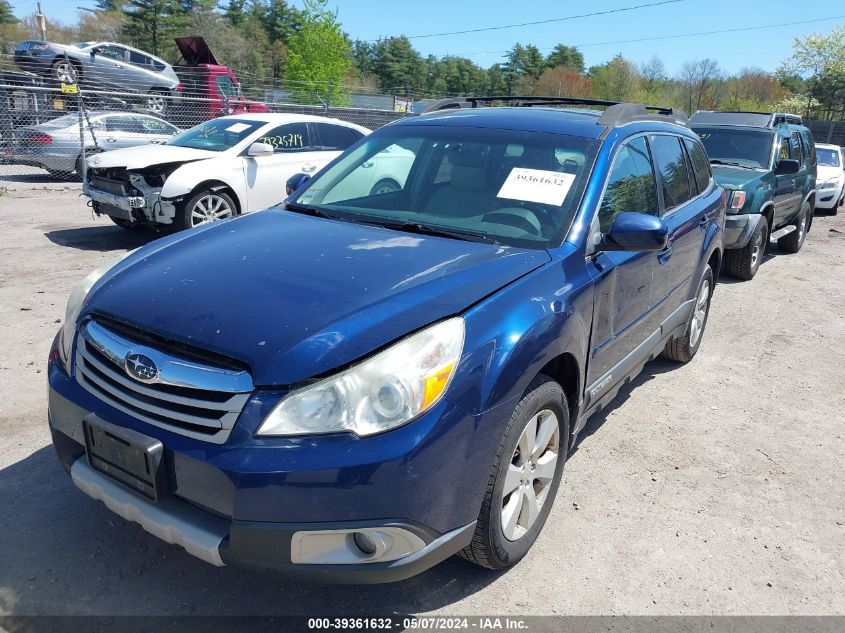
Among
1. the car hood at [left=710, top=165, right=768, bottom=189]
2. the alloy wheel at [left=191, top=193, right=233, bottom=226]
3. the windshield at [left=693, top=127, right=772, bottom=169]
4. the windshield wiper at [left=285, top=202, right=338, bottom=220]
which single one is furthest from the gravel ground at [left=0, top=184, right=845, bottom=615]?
the windshield at [left=693, top=127, right=772, bottom=169]

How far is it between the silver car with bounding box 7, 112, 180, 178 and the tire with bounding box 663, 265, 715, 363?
11550 mm

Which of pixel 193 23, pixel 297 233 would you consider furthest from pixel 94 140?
pixel 193 23

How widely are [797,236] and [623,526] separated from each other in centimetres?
887

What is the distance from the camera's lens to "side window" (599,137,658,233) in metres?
3.21

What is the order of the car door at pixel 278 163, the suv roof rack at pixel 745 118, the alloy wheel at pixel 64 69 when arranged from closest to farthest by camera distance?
the car door at pixel 278 163
the suv roof rack at pixel 745 118
the alloy wheel at pixel 64 69

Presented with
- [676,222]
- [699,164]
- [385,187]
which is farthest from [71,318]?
[699,164]

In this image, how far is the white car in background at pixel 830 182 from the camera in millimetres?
14711

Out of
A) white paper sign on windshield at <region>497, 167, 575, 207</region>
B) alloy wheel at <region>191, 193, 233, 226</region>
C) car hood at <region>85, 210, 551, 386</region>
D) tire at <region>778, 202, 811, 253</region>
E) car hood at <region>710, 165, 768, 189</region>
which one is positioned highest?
white paper sign on windshield at <region>497, 167, 575, 207</region>

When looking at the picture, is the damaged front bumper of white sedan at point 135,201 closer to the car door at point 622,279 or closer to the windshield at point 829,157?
the car door at point 622,279

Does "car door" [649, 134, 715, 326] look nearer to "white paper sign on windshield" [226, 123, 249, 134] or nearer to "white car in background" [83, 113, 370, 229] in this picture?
"white car in background" [83, 113, 370, 229]

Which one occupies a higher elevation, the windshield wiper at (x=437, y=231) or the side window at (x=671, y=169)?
the side window at (x=671, y=169)

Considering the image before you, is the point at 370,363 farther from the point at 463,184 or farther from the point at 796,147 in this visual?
the point at 796,147

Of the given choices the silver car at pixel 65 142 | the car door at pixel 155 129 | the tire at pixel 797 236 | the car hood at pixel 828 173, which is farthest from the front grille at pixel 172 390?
the car hood at pixel 828 173

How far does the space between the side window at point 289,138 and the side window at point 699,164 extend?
558cm
